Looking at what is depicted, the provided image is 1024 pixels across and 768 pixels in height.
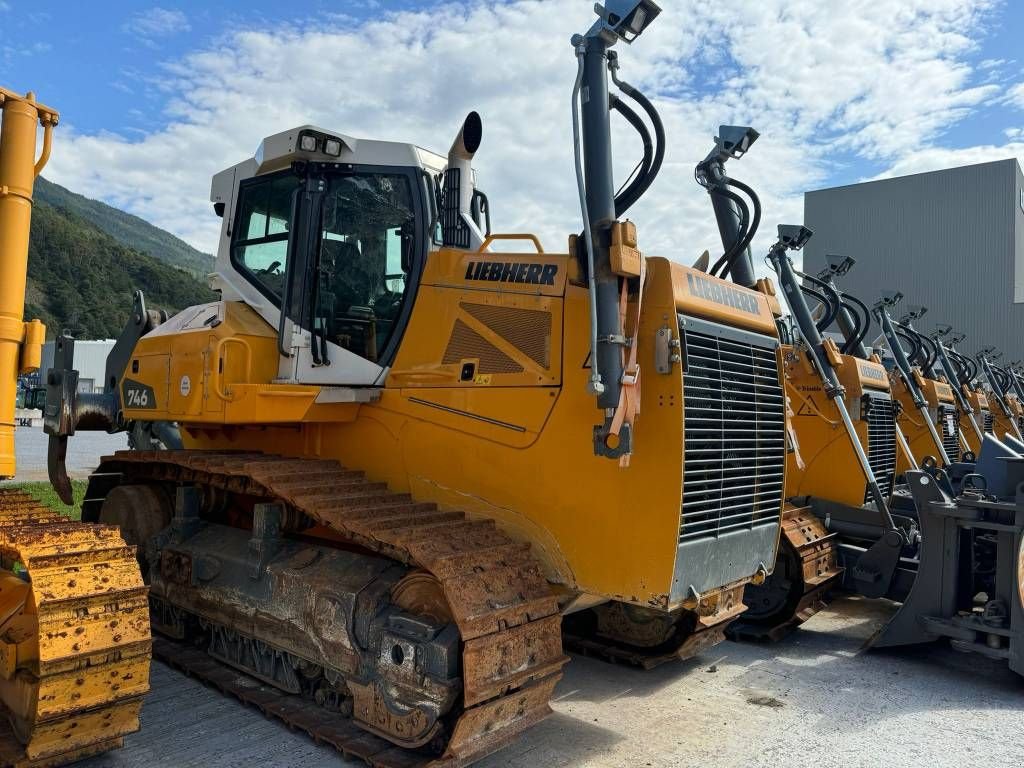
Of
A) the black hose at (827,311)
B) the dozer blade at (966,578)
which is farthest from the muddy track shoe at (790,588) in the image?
the black hose at (827,311)

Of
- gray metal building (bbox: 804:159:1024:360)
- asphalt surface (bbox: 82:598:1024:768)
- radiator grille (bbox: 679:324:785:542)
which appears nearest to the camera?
radiator grille (bbox: 679:324:785:542)

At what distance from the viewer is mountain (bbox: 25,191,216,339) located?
73562 millimetres

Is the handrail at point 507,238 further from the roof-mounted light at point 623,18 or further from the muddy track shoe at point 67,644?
the muddy track shoe at point 67,644

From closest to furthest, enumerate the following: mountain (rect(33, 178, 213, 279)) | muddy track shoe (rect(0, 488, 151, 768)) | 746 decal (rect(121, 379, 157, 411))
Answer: muddy track shoe (rect(0, 488, 151, 768))
746 decal (rect(121, 379, 157, 411))
mountain (rect(33, 178, 213, 279))

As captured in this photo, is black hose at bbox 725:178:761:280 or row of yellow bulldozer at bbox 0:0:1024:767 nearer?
row of yellow bulldozer at bbox 0:0:1024:767

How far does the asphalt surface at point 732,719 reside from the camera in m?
4.04

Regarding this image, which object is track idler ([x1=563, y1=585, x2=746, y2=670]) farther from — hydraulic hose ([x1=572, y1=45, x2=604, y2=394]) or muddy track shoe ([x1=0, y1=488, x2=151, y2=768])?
muddy track shoe ([x1=0, y1=488, x2=151, y2=768])

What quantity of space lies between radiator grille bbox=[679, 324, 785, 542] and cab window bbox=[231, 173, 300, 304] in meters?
2.84

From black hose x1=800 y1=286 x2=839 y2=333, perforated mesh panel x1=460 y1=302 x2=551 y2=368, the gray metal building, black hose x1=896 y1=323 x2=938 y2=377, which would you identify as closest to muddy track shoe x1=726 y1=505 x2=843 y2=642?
black hose x1=800 y1=286 x2=839 y2=333

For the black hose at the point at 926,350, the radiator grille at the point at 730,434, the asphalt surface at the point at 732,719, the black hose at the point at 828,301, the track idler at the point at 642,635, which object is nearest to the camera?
the radiator grille at the point at 730,434

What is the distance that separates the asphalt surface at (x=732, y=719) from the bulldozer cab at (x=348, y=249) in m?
2.12

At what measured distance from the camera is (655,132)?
13.2 feet

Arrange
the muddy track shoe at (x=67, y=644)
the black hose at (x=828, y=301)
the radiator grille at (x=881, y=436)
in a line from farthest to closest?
the black hose at (x=828, y=301)
the radiator grille at (x=881, y=436)
the muddy track shoe at (x=67, y=644)

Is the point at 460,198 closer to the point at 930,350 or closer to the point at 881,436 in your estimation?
the point at 881,436
